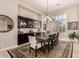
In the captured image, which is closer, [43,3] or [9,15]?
[9,15]

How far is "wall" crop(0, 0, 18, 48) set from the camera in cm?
399

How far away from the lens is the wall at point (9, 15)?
13.1ft

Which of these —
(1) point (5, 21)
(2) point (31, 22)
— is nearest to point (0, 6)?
(1) point (5, 21)

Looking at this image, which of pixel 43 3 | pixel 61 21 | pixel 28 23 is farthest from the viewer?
pixel 61 21

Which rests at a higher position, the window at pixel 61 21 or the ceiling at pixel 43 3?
the ceiling at pixel 43 3

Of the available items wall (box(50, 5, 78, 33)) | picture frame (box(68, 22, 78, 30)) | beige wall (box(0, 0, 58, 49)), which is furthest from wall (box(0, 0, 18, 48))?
picture frame (box(68, 22, 78, 30))

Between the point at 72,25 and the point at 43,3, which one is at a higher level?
the point at 43,3

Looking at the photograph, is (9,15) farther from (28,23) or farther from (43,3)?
(43,3)

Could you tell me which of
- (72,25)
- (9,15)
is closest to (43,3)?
(9,15)

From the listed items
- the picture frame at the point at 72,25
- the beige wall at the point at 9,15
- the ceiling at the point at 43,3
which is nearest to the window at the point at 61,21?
the picture frame at the point at 72,25

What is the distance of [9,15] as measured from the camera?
14.2ft

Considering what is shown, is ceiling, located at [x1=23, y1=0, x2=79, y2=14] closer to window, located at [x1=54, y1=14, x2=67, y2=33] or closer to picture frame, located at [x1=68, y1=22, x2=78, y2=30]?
window, located at [x1=54, y1=14, x2=67, y2=33]

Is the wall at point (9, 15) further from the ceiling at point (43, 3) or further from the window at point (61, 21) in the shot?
the window at point (61, 21)

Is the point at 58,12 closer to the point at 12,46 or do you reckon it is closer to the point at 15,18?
the point at 15,18
